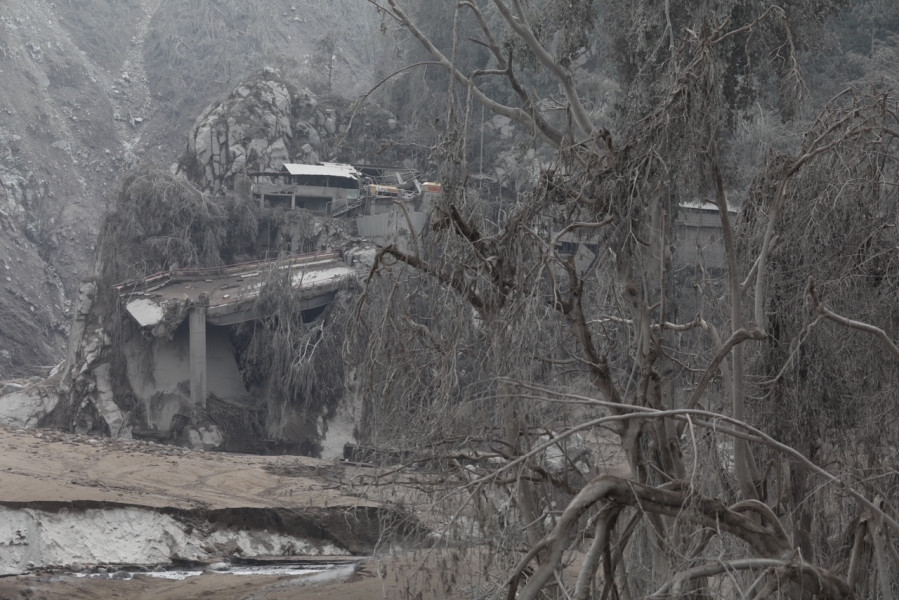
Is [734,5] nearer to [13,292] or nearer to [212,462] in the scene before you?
[212,462]

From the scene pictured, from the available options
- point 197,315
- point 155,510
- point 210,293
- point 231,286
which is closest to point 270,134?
point 231,286

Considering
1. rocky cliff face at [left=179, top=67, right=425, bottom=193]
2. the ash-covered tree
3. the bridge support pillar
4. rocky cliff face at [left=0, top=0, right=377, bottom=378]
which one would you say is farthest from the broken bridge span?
the ash-covered tree

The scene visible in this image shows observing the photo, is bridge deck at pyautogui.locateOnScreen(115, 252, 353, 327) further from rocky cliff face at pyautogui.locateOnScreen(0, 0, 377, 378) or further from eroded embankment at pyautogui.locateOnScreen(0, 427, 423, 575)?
rocky cliff face at pyautogui.locateOnScreen(0, 0, 377, 378)

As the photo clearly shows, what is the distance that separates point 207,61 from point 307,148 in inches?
1034

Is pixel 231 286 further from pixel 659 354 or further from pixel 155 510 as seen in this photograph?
pixel 659 354

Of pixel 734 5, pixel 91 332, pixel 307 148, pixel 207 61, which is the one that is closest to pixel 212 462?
pixel 91 332

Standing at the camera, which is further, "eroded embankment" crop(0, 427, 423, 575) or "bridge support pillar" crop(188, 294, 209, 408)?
"bridge support pillar" crop(188, 294, 209, 408)

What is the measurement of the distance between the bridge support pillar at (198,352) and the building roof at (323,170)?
767cm

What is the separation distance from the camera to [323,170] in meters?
31.2

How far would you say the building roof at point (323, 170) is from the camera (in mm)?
30767

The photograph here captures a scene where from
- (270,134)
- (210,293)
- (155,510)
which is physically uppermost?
(270,134)

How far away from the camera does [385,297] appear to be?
808 cm

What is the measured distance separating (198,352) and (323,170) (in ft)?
28.6

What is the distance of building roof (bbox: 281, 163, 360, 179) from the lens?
30.8 meters
